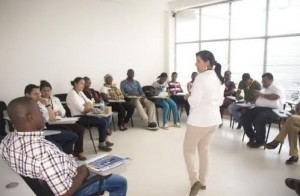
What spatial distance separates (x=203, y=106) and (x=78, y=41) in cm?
405

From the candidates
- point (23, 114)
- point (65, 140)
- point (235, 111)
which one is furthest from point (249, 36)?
point (23, 114)

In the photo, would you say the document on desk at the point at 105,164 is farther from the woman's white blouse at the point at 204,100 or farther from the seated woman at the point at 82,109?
the seated woman at the point at 82,109

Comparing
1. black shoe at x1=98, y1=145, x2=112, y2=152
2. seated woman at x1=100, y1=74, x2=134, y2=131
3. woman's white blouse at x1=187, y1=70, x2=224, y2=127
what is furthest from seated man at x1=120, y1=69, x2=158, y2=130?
woman's white blouse at x1=187, y1=70, x2=224, y2=127

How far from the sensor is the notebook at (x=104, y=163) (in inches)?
68.9

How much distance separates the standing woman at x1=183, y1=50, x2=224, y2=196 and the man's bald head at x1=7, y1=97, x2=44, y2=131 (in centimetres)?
151

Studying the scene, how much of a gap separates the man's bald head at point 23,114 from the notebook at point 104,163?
494 mm

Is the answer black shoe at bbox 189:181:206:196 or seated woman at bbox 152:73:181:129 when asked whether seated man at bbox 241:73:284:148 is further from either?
black shoe at bbox 189:181:206:196

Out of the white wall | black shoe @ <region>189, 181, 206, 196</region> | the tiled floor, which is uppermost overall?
the white wall

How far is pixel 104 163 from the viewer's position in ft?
6.05

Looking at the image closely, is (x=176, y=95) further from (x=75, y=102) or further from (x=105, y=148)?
(x=75, y=102)

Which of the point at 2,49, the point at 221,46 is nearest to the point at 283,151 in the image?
the point at 221,46

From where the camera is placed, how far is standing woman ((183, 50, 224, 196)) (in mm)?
2535

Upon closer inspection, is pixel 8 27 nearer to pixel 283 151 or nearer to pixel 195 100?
pixel 195 100

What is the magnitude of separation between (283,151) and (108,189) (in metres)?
3.33
